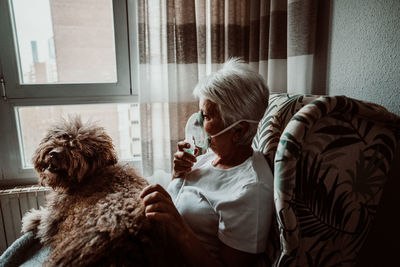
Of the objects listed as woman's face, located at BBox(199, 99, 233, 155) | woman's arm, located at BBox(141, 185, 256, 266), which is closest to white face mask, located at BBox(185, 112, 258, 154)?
woman's face, located at BBox(199, 99, 233, 155)

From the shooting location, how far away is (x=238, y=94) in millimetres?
882

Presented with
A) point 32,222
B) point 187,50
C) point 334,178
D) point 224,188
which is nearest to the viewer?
point 334,178

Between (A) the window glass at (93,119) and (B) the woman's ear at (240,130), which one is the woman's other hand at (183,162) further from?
(A) the window glass at (93,119)

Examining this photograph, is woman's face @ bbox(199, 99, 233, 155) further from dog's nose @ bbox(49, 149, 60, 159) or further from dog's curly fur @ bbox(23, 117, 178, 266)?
dog's nose @ bbox(49, 149, 60, 159)

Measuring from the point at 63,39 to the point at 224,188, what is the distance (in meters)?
1.53

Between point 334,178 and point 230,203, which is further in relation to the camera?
point 230,203

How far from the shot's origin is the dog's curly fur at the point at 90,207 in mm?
658

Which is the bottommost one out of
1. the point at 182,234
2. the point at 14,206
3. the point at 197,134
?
the point at 14,206

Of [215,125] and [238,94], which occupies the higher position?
[238,94]

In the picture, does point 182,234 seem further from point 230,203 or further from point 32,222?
point 32,222

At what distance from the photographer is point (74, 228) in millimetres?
762

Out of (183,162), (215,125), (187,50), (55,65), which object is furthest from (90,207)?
(55,65)

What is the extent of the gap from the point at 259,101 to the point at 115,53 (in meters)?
1.21

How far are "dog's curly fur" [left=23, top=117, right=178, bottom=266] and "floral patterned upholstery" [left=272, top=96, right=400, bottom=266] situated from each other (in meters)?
0.34
